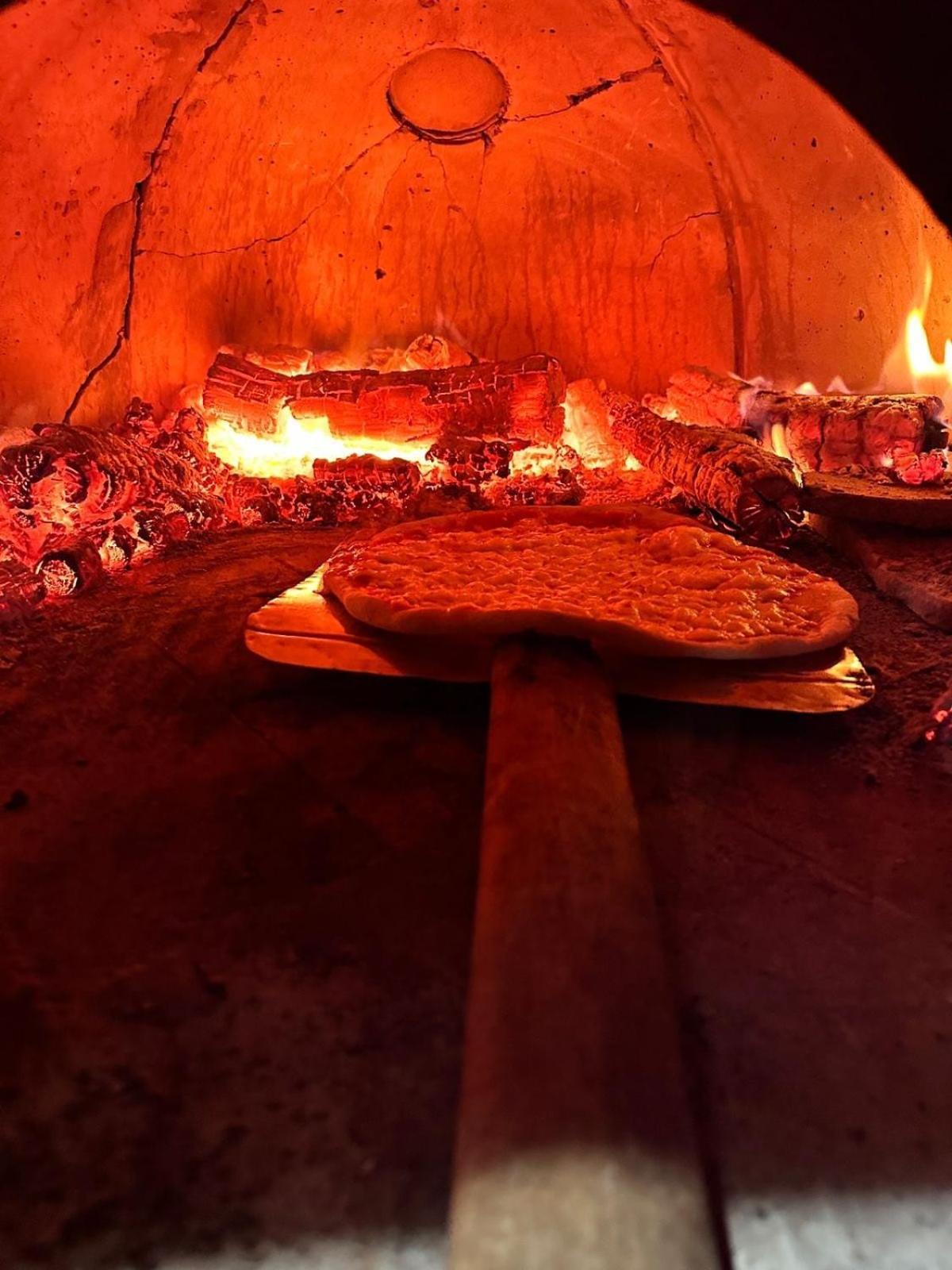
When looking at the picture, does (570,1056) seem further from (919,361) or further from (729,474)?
(919,361)

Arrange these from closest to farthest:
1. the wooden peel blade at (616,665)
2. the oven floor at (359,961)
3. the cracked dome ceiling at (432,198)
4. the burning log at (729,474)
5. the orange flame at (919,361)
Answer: the oven floor at (359,961) < the wooden peel blade at (616,665) < the burning log at (729,474) < the cracked dome ceiling at (432,198) < the orange flame at (919,361)

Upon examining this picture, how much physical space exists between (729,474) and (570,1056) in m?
2.91

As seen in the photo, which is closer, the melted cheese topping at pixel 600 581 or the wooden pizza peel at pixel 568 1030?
the wooden pizza peel at pixel 568 1030

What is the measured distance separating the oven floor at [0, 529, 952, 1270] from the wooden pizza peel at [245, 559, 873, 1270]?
0.72ft

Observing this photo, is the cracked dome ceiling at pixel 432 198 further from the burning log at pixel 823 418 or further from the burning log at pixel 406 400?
the burning log at pixel 406 400

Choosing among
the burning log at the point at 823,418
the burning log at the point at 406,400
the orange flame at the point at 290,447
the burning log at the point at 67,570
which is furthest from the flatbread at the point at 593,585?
the orange flame at the point at 290,447

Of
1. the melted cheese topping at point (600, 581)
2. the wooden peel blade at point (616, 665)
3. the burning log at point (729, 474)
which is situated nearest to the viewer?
the wooden peel blade at point (616, 665)

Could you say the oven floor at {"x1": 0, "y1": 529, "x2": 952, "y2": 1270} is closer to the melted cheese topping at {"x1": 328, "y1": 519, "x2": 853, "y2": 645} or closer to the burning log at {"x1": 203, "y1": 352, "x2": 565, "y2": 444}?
the melted cheese topping at {"x1": 328, "y1": 519, "x2": 853, "y2": 645}

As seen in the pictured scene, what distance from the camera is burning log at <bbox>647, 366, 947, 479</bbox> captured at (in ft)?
12.8

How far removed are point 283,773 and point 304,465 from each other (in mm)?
2965

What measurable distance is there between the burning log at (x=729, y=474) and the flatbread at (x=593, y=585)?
1.90 feet

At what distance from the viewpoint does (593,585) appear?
2.54 m

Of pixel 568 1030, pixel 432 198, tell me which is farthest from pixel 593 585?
pixel 432 198

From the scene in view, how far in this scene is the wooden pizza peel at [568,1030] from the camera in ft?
2.98
